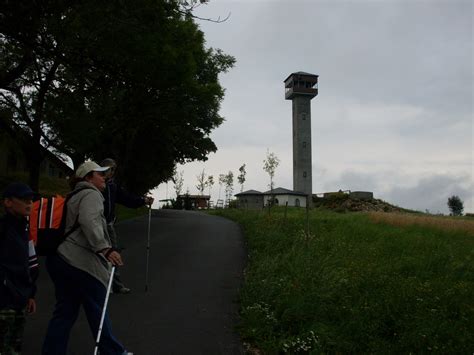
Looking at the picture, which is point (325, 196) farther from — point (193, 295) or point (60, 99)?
point (193, 295)

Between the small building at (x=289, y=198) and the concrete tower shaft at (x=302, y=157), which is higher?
the concrete tower shaft at (x=302, y=157)

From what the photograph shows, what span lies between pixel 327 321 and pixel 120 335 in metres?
2.63

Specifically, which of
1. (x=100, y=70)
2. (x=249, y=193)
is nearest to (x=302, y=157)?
(x=249, y=193)

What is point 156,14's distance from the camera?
11203 millimetres

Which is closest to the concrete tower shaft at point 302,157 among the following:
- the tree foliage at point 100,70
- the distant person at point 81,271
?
the tree foliage at point 100,70

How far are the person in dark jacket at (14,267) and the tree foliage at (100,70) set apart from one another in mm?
7411

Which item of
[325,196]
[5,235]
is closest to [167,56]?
[5,235]

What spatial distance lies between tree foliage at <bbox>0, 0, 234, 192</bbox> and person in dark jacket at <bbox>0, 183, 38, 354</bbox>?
7.41m

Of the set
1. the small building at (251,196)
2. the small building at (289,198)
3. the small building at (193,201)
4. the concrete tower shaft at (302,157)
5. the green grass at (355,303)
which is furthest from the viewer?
the small building at (251,196)

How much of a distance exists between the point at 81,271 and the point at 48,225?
0.49m

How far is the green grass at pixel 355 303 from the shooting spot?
557cm

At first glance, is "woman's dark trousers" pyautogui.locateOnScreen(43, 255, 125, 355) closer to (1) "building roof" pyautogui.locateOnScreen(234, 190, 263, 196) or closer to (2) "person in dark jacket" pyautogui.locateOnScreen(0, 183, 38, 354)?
(2) "person in dark jacket" pyautogui.locateOnScreen(0, 183, 38, 354)

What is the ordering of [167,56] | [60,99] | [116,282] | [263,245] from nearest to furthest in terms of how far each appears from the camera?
[116,282], [263,245], [167,56], [60,99]

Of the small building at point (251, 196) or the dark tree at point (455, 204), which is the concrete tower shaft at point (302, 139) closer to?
the small building at point (251, 196)
